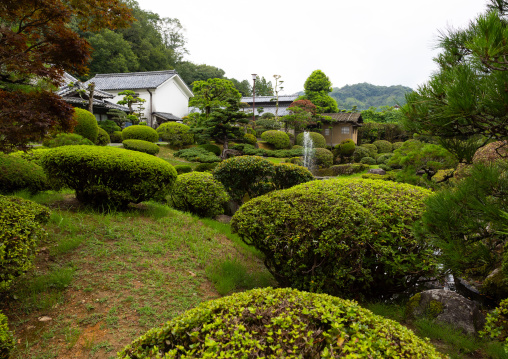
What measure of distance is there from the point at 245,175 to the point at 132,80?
29.2 metres

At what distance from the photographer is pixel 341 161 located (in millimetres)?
24594

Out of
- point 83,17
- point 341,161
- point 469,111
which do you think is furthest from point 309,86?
point 469,111

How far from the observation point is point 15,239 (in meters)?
3.05

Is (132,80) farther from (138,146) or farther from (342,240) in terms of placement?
(342,240)

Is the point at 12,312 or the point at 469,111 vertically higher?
the point at 469,111

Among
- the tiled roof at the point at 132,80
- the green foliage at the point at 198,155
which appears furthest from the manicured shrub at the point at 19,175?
the tiled roof at the point at 132,80

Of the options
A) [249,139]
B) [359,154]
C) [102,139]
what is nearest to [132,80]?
[102,139]

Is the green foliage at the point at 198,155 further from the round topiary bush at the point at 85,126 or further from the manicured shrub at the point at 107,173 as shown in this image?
the manicured shrub at the point at 107,173

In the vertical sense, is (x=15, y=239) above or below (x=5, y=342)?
above

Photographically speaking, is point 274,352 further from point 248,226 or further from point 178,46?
point 178,46

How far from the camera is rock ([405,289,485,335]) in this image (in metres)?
3.33

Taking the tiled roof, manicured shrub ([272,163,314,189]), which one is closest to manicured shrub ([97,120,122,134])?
the tiled roof

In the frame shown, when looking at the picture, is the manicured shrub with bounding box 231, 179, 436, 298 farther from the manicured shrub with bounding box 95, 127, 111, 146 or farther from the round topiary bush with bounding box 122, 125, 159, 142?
the round topiary bush with bounding box 122, 125, 159, 142

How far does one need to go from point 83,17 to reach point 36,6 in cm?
69
